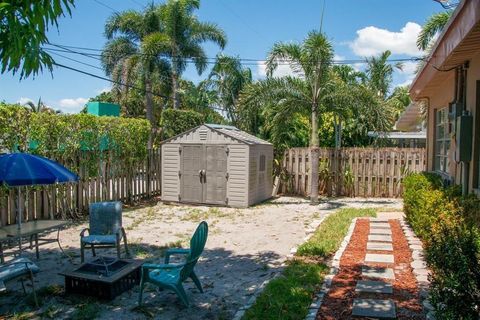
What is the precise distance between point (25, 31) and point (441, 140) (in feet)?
27.4

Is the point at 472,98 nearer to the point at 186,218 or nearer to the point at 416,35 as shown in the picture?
the point at 186,218

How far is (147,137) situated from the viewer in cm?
1317

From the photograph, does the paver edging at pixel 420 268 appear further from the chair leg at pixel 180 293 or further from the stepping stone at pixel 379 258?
the chair leg at pixel 180 293

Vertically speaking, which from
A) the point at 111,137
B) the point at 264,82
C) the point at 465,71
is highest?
the point at 264,82

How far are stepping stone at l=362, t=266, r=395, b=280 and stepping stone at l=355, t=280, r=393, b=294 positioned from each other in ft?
0.90

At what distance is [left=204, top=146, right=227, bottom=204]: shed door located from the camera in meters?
12.0

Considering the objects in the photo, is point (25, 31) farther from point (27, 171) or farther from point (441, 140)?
point (441, 140)

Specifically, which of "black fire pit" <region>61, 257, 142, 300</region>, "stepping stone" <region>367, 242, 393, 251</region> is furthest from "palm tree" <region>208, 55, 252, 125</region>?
"black fire pit" <region>61, 257, 142, 300</region>

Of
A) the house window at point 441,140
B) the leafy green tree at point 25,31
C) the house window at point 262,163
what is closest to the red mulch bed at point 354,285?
the house window at point 441,140

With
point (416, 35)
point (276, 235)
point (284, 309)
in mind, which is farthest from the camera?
point (416, 35)

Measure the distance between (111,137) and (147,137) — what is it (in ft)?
6.15

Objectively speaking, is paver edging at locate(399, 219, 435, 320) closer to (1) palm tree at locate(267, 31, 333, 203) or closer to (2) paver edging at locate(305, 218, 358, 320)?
(2) paver edging at locate(305, 218, 358, 320)

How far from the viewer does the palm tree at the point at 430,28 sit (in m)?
15.3

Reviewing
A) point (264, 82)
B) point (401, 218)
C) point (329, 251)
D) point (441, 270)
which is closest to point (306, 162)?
point (264, 82)
